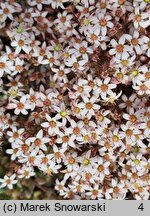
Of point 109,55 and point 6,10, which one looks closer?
point 109,55

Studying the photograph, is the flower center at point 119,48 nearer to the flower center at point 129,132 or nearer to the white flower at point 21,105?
the flower center at point 129,132

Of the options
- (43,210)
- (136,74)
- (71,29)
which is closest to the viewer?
(136,74)

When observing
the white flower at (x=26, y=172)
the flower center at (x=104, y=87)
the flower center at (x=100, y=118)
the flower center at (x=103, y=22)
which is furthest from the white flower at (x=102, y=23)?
the white flower at (x=26, y=172)

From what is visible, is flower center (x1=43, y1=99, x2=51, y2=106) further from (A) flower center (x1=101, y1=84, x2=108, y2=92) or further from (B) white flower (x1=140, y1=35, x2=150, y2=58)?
(B) white flower (x1=140, y1=35, x2=150, y2=58)

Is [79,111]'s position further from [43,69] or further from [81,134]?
[43,69]

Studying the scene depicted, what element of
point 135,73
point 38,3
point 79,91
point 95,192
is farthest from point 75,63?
point 95,192

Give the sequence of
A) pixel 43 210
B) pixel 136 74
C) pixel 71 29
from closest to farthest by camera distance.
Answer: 1. pixel 136 74
2. pixel 71 29
3. pixel 43 210

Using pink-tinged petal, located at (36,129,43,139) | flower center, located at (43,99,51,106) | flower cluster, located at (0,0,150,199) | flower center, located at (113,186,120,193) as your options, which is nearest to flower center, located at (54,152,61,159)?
flower cluster, located at (0,0,150,199)

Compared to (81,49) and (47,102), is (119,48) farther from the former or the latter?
(47,102)

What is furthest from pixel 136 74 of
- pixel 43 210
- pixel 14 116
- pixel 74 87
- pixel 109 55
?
pixel 43 210
